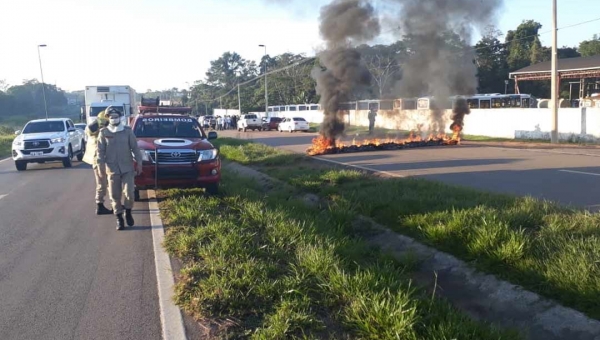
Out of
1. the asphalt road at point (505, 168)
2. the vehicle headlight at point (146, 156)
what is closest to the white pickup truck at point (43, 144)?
the asphalt road at point (505, 168)

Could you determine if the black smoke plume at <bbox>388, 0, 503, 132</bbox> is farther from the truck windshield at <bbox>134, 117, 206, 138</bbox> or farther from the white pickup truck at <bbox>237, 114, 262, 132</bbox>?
the white pickup truck at <bbox>237, 114, 262, 132</bbox>

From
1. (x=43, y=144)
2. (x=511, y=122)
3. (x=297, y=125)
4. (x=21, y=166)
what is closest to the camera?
(x=43, y=144)

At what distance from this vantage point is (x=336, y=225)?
312 inches

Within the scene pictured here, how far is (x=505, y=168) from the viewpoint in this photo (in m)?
14.5

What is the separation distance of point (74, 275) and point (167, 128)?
19.3ft

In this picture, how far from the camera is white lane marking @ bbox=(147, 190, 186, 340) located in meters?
4.56

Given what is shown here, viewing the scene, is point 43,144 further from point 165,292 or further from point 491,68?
point 491,68

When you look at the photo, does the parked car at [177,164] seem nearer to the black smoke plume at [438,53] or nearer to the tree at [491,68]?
the black smoke plume at [438,53]

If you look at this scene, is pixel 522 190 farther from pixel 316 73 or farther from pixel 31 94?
pixel 31 94

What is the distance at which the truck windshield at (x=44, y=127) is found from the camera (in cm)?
1953

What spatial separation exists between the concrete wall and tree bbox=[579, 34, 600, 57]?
37.9m

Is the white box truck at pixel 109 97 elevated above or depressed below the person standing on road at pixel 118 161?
above

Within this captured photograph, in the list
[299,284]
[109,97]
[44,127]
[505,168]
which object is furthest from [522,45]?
[299,284]

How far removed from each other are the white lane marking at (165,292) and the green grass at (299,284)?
0.12m
